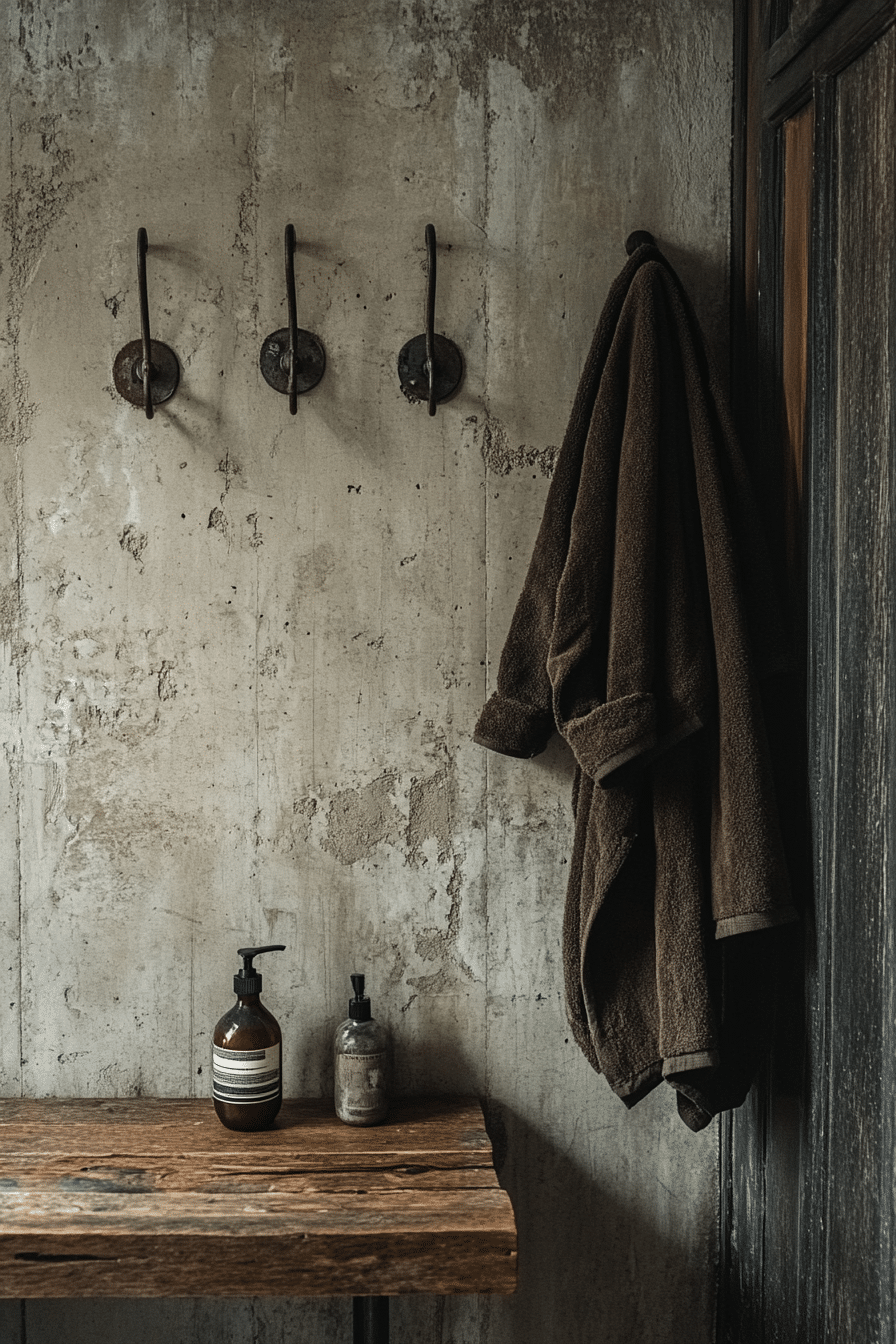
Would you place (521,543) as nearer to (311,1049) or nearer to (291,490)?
(291,490)

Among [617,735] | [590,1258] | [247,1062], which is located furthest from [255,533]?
[590,1258]

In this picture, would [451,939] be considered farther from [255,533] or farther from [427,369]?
[427,369]

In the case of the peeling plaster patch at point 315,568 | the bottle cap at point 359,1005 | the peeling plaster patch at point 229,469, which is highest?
the peeling plaster patch at point 229,469

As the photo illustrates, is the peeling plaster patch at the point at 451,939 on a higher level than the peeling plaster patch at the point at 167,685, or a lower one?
lower

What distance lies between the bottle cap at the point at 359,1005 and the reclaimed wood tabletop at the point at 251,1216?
0.49ft

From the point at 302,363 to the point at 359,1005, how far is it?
0.91m

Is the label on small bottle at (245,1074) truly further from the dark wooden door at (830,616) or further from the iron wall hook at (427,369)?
the iron wall hook at (427,369)

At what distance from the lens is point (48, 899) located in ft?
5.21

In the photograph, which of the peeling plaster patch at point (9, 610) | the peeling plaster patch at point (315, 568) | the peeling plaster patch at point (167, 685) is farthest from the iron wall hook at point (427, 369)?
the peeling plaster patch at point (9, 610)

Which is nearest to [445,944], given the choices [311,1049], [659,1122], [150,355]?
[311,1049]

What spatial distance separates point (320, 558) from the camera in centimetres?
158

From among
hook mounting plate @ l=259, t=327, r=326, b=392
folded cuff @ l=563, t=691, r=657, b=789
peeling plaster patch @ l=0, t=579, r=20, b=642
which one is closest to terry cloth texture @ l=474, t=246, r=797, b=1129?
folded cuff @ l=563, t=691, r=657, b=789

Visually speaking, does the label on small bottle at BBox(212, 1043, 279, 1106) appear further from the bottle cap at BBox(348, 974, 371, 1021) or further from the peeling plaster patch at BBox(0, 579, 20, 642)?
the peeling plaster patch at BBox(0, 579, 20, 642)

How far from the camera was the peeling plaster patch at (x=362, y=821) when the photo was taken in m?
1.58
